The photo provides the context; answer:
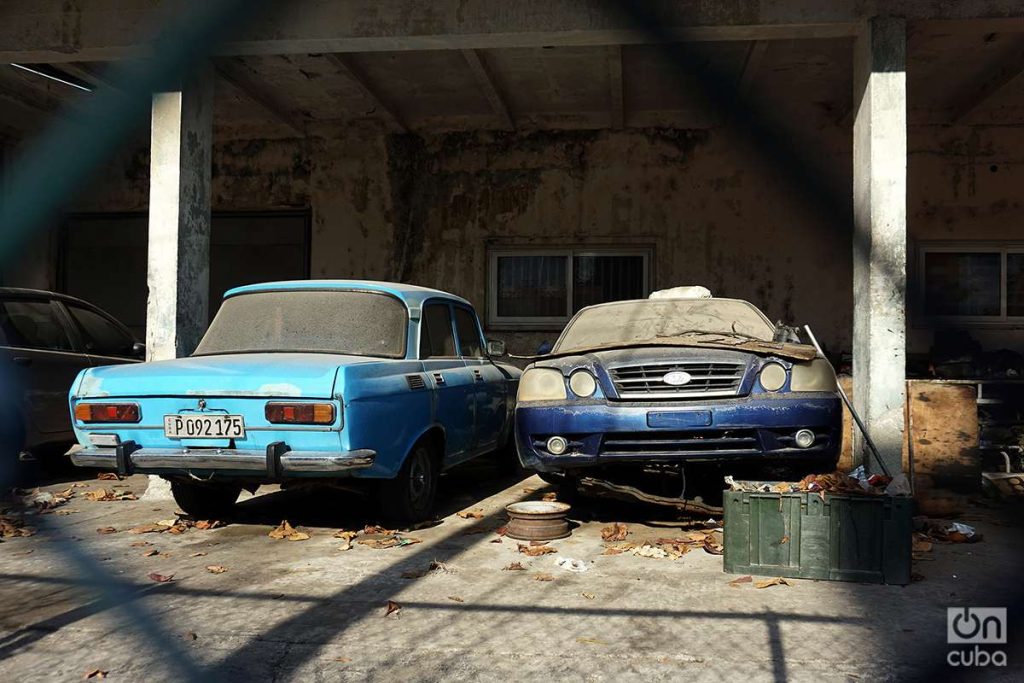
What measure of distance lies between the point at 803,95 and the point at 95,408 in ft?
27.0

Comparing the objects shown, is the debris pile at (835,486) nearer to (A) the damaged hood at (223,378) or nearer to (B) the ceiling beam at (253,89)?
(A) the damaged hood at (223,378)

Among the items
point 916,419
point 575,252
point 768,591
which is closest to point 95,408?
point 768,591

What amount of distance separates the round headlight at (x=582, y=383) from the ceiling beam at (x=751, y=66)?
431cm

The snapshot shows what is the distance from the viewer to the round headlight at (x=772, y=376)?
15.6 feet

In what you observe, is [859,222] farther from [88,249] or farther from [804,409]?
[88,249]

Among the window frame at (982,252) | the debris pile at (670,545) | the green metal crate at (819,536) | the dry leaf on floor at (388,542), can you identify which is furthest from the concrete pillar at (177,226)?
the window frame at (982,252)

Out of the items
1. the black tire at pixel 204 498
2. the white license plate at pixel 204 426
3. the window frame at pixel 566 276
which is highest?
the window frame at pixel 566 276

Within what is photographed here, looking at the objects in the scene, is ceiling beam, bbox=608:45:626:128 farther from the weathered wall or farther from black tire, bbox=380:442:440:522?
black tire, bbox=380:442:440:522

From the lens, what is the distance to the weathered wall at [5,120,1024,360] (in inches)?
395

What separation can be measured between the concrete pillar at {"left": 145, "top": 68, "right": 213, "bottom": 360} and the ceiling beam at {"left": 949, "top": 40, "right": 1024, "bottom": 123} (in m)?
7.61

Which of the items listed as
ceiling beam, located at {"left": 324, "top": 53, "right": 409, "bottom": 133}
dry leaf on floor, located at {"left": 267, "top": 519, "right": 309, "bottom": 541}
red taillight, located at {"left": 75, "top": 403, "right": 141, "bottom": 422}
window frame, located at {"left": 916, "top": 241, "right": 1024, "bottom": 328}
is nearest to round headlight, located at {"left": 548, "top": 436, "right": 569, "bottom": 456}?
dry leaf on floor, located at {"left": 267, "top": 519, "right": 309, "bottom": 541}

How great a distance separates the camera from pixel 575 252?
35.5ft

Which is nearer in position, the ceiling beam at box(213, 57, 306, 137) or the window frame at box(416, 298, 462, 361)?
the window frame at box(416, 298, 462, 361)

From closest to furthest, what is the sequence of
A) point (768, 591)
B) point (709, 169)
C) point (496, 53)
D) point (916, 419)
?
point (768, 591) → point (916, 419) → point (496, 53) → point (709, 169)
